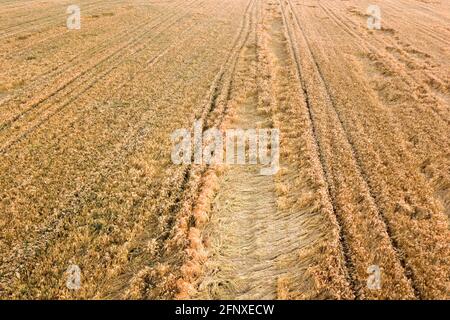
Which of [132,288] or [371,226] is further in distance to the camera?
[371,226]

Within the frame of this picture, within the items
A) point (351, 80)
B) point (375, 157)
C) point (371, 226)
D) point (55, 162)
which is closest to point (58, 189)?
point (55, 162)

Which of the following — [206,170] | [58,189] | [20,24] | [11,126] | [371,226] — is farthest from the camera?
[20,24]

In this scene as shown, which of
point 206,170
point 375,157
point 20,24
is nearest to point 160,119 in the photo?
point 206,170

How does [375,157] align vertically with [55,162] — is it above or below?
above
